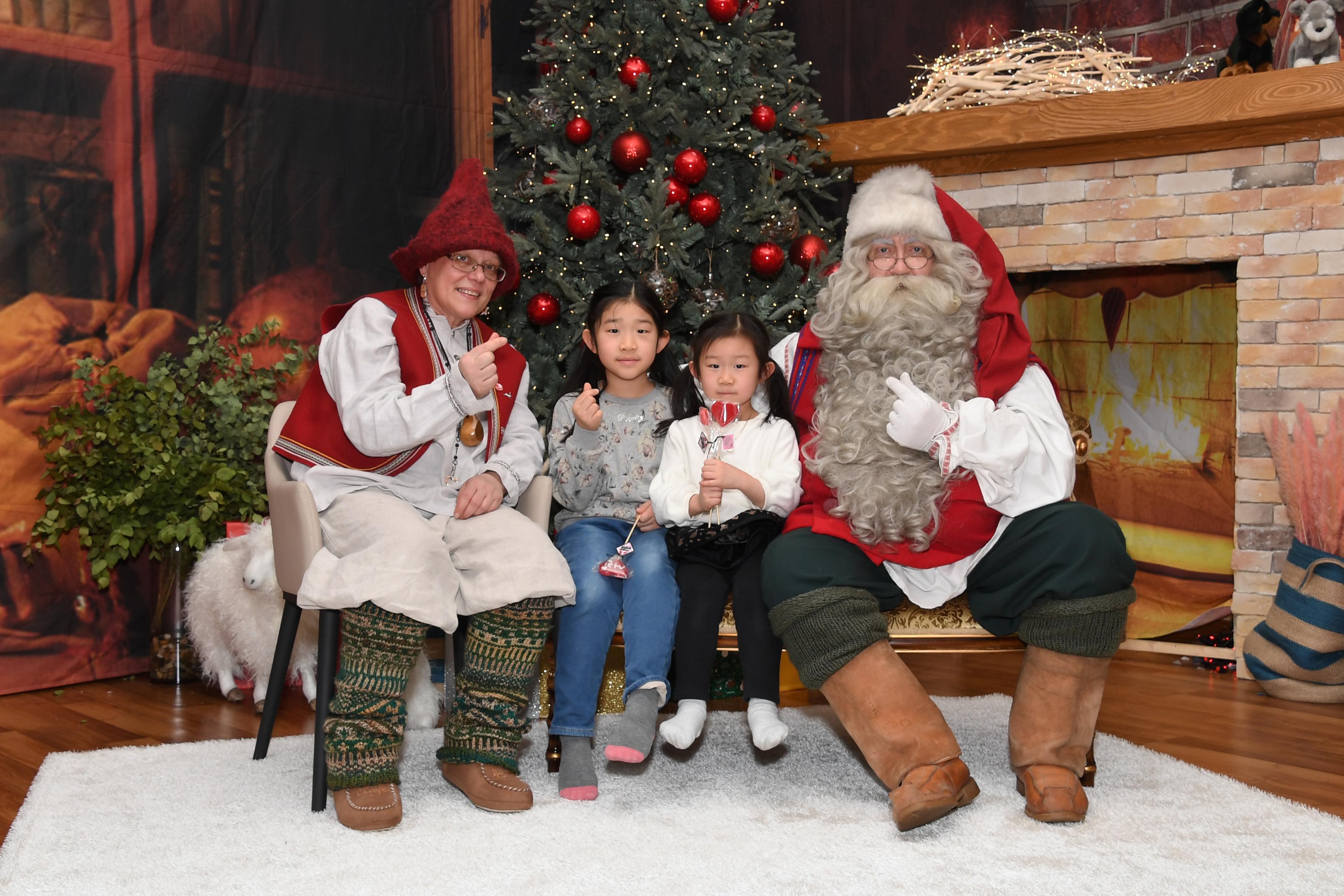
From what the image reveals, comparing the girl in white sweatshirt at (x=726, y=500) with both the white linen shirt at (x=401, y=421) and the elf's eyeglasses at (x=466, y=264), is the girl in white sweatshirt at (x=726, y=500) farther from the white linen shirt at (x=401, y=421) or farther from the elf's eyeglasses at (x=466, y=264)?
the elf's eyeglasses at (x=466, y=264)

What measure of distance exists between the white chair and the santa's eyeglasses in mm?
→ 1019

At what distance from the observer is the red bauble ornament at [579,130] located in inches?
153

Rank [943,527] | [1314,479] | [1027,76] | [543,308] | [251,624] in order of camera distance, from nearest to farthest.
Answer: [943,527] → [251,624] → [1314,479] → [543,308] → [1027,76]

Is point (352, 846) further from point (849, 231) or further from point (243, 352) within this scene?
point (243, 352)

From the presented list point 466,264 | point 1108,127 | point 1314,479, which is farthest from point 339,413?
point 1314,479

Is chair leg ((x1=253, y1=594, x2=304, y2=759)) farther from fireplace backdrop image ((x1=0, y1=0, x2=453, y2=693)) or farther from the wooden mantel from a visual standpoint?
the wooden mantel

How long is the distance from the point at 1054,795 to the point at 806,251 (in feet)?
7.26

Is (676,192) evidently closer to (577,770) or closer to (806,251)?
(806,251)

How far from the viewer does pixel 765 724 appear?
2.50 m

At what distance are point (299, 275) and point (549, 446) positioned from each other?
1.85 meters

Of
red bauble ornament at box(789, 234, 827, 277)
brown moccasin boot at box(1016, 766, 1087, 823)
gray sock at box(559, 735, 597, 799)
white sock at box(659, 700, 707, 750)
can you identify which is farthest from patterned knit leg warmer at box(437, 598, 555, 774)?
red bauble ornament at box(789, 234, 827, 277)

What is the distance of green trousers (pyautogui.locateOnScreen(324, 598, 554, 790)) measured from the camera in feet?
7.77

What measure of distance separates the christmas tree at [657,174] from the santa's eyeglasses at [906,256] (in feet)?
3.13

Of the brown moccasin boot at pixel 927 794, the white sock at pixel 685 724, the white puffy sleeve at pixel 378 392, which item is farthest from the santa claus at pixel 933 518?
the white puffy sleeve at pixel 378 392
